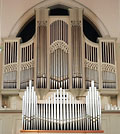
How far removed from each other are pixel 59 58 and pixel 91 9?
3003mm

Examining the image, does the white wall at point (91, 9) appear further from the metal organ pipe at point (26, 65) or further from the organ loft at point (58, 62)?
the metal organ pipe at point (26, 65)

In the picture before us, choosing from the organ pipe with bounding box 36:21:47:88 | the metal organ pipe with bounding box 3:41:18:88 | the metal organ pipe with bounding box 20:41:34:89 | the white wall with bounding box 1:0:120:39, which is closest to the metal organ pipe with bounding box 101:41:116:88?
the white wall with bounding box 1:0:120:39

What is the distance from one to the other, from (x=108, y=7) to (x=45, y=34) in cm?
325

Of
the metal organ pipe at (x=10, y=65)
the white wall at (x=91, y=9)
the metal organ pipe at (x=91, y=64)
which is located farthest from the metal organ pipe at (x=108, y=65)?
the metal organ pipe at (x=10, y=65)

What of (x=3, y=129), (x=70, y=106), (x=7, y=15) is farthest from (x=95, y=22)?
(x=3, y=129)

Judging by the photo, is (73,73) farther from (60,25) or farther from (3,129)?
(3,129)

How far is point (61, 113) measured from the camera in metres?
11.9

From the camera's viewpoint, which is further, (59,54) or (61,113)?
(59,54)

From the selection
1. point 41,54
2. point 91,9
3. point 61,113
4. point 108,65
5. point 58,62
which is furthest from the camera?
point 91,9

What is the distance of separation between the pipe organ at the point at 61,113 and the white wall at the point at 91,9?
4.20m

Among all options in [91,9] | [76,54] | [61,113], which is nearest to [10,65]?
[76,54]

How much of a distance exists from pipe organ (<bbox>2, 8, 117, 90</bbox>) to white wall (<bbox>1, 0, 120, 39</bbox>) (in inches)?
33.7

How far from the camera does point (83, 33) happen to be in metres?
14.9

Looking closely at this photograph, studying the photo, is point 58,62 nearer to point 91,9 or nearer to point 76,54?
point 76,54
